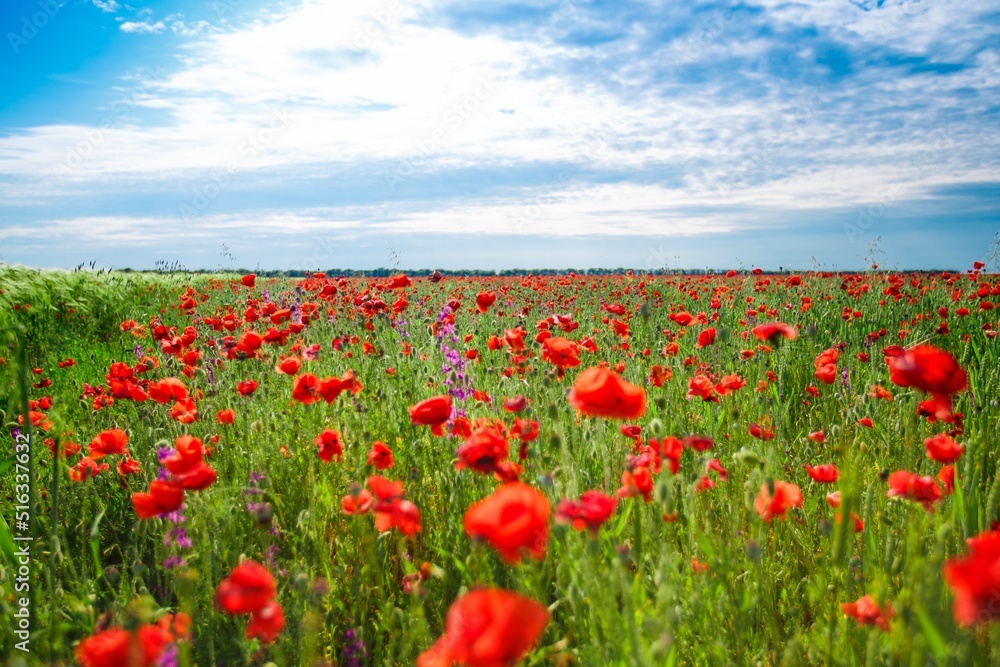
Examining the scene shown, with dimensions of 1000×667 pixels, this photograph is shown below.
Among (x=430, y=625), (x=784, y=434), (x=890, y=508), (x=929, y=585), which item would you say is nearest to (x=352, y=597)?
(x=430, y=625)

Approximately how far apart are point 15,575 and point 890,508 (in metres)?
3.20

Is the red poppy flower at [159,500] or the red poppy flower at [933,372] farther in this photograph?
the red poppy flower at [159,500]

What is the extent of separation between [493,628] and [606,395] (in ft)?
2.18

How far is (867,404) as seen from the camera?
11.2 feet

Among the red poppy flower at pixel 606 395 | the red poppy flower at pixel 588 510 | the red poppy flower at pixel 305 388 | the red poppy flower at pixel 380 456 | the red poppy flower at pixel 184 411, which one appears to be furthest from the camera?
the red poppy flower at pixel 184 411

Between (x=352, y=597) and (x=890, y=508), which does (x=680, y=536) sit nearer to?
(x=890, y=508)

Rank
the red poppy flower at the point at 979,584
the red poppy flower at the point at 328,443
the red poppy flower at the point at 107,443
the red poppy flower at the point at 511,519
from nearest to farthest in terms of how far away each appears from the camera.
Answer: the red poppy flower at the point at 979,584, the red poppy flower at the point at 511,519, the red poppy flower at the point at 328,443, the red poppy flower at the point at 107,443

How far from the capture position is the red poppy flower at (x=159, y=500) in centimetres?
142

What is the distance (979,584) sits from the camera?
69cm

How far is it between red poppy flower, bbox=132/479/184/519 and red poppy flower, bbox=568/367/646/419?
1.02 m

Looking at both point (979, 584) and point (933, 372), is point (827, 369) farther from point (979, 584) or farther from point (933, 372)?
point (979, 584)

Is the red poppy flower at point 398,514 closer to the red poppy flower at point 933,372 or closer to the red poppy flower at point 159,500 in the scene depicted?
the red poppy flower at point 159,500

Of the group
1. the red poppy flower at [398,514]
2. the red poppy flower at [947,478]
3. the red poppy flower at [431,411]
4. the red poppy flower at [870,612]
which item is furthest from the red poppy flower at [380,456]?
the red poppy flower at [947,478]

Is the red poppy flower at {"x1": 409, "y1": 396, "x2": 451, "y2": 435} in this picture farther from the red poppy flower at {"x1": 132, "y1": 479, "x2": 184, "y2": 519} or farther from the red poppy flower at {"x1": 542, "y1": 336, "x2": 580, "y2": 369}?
the red poppy flower at {"x1": 132, "y1": 479, "x2": 184, "y2": 519}
